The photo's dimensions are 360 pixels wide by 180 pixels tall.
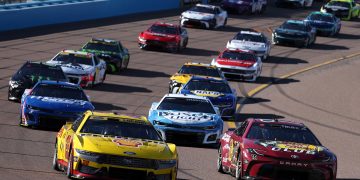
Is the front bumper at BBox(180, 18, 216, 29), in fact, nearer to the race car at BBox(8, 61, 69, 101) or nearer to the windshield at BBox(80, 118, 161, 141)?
the race car at BBox(8, 61, 69, 101)

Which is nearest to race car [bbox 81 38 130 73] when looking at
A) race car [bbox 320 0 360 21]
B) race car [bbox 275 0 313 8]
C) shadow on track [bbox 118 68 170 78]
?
shadow on track [bbox 118 68 170 78]

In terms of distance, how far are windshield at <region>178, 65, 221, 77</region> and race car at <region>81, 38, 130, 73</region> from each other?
423 centimetres

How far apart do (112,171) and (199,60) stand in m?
27.8

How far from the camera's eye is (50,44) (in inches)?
1652

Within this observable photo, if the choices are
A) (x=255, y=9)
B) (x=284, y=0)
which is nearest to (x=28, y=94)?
(x=255, y=9)

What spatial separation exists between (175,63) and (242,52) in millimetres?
3378

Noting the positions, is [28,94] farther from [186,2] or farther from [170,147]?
[186,2]

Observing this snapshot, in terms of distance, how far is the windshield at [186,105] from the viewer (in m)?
22.8

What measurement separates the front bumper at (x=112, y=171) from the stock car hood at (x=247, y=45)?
28.3m

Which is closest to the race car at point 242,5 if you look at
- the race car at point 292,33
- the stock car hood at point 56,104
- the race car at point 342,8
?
the race car at point 342,8

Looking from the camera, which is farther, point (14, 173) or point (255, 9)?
point (255, 9)

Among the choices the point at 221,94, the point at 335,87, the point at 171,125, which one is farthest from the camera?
the point at 335,87

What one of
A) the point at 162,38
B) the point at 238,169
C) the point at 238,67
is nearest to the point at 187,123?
the point at 238,169

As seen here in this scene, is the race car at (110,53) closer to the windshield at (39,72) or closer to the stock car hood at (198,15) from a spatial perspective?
the windshield at (39,72)
